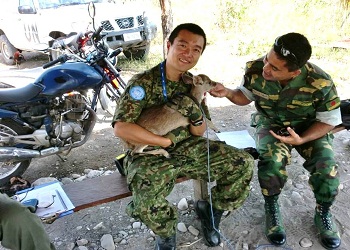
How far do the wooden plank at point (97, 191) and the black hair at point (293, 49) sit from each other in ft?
4.49

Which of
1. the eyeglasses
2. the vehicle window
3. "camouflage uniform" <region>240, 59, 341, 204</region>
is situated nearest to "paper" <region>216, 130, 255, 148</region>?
"camouflage uniform" <region>240, 59, 341, 204</region>

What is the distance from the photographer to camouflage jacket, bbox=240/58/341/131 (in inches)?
93.7

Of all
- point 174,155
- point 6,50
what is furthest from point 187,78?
point 6,50

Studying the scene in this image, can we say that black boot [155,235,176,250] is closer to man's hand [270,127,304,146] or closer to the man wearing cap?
the man wearing cap

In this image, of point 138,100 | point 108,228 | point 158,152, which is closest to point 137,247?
point 108,228

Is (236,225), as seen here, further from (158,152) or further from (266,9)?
(266,9)

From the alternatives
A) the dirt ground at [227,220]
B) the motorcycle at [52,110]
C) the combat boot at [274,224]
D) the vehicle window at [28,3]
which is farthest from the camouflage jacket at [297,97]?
the vehicle window at [28,3]

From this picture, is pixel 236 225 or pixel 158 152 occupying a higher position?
pixel 158 152

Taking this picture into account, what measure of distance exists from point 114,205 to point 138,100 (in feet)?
3.82

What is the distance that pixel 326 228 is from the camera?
7.86 ft

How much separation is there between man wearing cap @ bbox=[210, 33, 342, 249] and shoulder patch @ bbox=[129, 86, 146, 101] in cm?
52

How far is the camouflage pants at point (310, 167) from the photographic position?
2.31 metres

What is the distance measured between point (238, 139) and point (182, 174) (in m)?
0.75

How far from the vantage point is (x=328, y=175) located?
2297 mm
